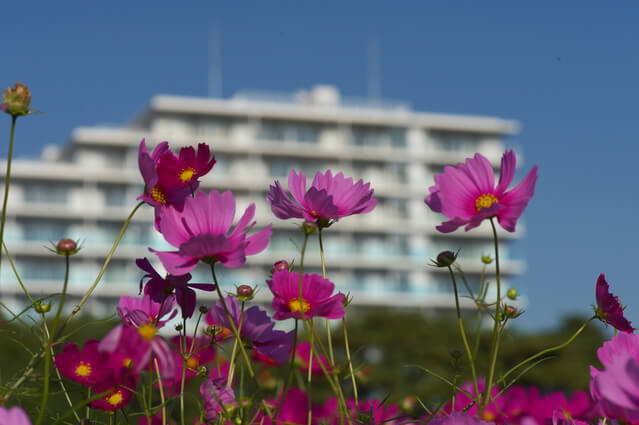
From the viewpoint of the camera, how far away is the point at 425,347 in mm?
23938

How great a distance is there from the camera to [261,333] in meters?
0.81

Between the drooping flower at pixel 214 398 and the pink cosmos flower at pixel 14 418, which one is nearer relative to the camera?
the pink cosmos flower at pixel 14 418

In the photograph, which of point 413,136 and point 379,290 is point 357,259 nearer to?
point 379,290

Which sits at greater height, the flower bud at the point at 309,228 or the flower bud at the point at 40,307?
the flower bud at the point at 309,228

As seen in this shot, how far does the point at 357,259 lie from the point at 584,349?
15329mm

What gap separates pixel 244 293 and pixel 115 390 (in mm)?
139

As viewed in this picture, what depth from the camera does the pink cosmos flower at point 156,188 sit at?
0.70 m

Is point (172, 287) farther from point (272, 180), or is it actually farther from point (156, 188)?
point (272, 180)

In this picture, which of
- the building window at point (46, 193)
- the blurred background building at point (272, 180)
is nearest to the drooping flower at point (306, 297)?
the blurred background building at point (272, 180)

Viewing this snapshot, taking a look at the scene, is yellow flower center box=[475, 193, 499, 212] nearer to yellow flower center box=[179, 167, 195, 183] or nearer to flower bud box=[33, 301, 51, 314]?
yellow flower center box=[179, 167, 195, 183]

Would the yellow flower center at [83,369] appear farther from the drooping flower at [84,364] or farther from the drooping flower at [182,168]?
the drooping flower at [182,168]

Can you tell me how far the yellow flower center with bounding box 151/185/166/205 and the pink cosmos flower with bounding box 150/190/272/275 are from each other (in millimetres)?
26

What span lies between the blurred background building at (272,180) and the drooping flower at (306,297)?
36.3m

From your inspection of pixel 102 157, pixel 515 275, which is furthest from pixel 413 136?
pixel 102 157
